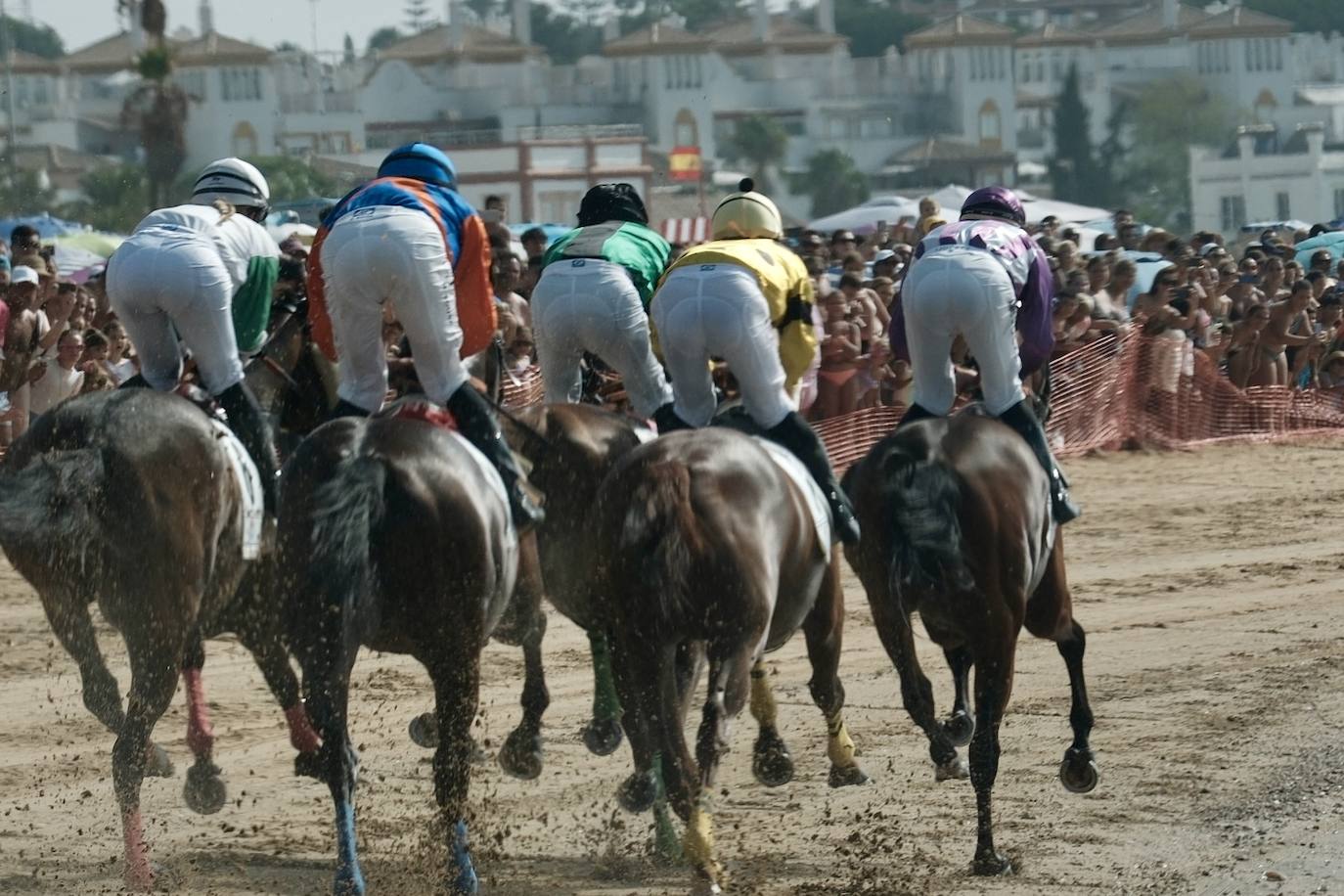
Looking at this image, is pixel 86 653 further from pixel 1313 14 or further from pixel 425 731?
pixel 1313 14

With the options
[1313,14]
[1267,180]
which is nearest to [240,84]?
[1267,180]

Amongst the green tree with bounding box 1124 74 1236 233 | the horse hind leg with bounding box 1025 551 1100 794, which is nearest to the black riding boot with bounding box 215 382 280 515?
the horse hind leg with bounding box 1025 551 1100 794

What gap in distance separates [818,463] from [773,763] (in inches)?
42.2

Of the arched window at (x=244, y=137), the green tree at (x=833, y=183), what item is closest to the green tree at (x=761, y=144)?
the green tree at (x=833, y=183)

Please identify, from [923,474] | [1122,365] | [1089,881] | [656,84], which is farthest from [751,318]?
[656,84]

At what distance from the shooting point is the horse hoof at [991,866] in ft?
23.7

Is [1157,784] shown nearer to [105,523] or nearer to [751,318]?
[751,318]

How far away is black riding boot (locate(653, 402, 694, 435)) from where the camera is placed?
8.27 meters

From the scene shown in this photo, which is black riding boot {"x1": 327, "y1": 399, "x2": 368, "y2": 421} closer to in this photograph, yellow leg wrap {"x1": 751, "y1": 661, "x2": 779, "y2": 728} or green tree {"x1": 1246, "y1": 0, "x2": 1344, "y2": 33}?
yellow leg wrap {"x1": 751, "y1": 661, "x2": 779, "y2": 728}

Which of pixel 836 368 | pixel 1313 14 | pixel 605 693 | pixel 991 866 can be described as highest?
pixel 1313 14

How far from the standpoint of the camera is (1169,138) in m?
119

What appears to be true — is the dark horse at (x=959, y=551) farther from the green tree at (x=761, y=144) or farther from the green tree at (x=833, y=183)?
the green tree at (x=761, y=144)

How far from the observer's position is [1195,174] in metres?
95.4

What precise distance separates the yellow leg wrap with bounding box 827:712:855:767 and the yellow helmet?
1.86m
